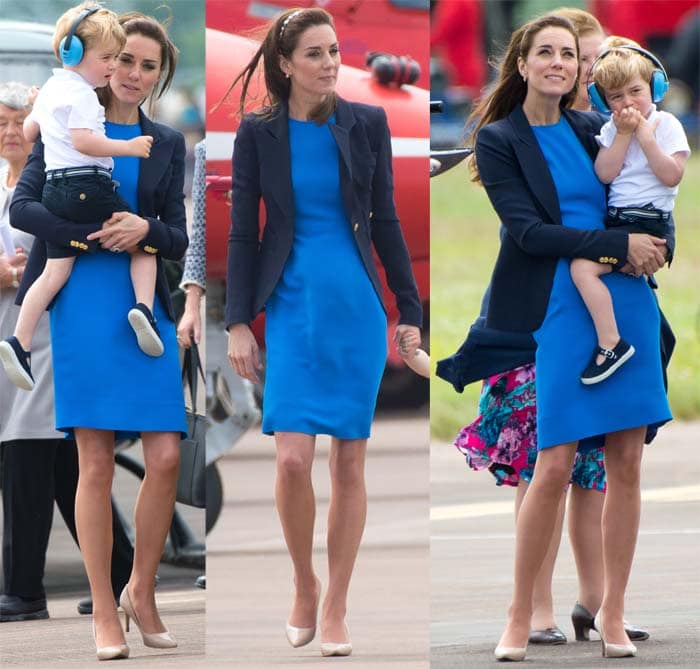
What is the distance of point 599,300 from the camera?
5.40 m

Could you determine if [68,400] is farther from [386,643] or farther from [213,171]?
[386,643]

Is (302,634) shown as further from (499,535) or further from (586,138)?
(499,535)

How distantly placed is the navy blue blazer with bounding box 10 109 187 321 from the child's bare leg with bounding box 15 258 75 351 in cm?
6

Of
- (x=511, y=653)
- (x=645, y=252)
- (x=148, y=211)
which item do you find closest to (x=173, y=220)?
(x=148, y=211)

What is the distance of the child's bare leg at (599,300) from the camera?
5.40 metres

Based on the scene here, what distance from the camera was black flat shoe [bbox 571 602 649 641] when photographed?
5930mm

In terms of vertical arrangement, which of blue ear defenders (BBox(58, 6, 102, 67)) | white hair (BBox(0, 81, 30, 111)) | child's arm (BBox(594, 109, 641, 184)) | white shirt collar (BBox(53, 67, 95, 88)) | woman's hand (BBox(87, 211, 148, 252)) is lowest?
woman's hand (BBox(87, 211, 148, 252))

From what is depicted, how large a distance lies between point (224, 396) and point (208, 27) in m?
1.09

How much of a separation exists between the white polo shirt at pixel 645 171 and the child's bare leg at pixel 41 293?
155 cm

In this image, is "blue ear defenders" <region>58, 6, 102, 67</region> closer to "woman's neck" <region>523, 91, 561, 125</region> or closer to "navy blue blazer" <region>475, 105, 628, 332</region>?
"navy blue blazer" <region>475, 105, 628, 332</region>

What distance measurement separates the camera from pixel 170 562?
6535 millimetres

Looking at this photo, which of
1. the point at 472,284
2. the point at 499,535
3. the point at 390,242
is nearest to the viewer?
the point at 390,242

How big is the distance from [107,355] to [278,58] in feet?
3.20

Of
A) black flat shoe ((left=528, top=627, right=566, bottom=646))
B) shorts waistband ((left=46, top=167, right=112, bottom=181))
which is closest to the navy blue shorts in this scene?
shorts waistband ((left=46, top=167, right=112, bottom=181))
